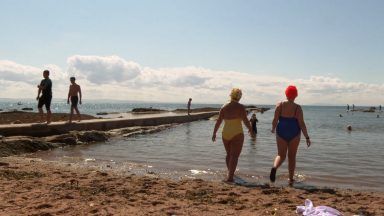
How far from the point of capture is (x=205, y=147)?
14.1 m

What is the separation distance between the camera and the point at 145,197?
19.4ft

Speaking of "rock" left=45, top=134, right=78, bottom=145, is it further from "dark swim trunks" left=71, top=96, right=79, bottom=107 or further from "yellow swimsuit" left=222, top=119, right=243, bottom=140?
"yellow swimsuit" left=222, top=119, right=243, bottom=140

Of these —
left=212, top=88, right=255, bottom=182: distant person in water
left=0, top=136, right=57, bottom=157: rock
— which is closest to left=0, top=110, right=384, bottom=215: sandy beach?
left=212, top=88, right=255, bottom=182: distant person in water

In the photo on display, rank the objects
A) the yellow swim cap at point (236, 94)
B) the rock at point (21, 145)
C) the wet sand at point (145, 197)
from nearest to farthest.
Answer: the wet sand at point (145, 197), the yellow swim cap at point (236, 94), the rock at point (21, 145)

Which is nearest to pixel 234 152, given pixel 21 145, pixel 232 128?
pixel 232 128

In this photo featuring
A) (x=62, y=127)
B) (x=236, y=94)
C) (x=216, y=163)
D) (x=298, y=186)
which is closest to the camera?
(x=298, y=186)

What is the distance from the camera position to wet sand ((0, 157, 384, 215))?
5219 mm

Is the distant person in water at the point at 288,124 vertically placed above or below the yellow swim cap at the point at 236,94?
below

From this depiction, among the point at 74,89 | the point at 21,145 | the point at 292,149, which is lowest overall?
the point at 21,145

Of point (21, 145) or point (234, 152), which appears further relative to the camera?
point (21, 145)

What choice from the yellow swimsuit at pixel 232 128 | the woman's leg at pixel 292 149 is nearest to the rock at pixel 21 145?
the yellow swimsuit at pixel 232 128

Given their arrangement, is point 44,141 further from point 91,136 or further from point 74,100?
point 74,100

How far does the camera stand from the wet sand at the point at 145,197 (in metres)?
5.22

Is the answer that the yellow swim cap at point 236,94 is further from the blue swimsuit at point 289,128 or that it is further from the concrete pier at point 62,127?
the concrete pier at point 62,127
